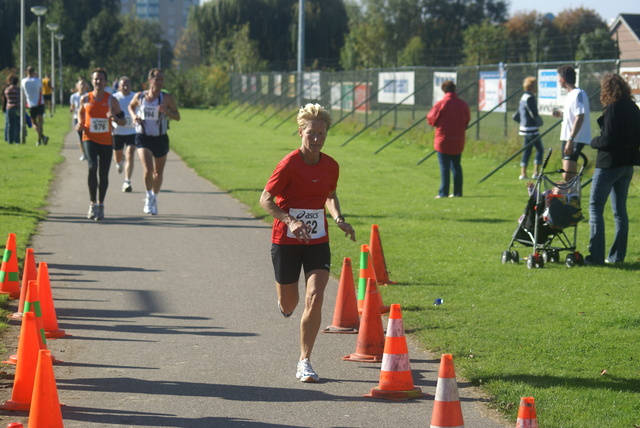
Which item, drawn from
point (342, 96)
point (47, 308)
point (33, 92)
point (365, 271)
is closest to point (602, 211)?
point (365, 271)

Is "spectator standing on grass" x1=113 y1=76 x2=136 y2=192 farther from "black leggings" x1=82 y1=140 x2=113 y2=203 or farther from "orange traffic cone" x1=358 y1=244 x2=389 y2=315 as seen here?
"orange traffic cone" x1=358 y1=244 x2=389 y2=315

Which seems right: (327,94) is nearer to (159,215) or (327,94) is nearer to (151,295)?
(159,215)

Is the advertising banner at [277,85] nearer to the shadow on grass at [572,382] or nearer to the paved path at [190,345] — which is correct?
the paved path at [190,345]

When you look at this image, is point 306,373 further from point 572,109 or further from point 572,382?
point 572,109

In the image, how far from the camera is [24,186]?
59.6ft

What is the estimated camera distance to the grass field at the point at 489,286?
6.24m

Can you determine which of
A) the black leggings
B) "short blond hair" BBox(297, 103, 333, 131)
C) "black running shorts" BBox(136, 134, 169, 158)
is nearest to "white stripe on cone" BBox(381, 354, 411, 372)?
"short blond hair" BBox(297, 103, 333, 131)

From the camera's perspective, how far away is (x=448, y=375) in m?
5.13

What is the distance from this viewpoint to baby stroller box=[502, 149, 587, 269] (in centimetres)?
1047

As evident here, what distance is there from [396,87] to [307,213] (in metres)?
24.7

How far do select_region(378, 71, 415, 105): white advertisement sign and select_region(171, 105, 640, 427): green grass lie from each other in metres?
9.79

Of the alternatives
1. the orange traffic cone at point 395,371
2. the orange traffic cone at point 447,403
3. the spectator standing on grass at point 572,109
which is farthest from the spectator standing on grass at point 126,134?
the orange traffic cone at point 447,403

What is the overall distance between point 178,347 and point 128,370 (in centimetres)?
69

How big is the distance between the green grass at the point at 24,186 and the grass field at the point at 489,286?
0.11ft
